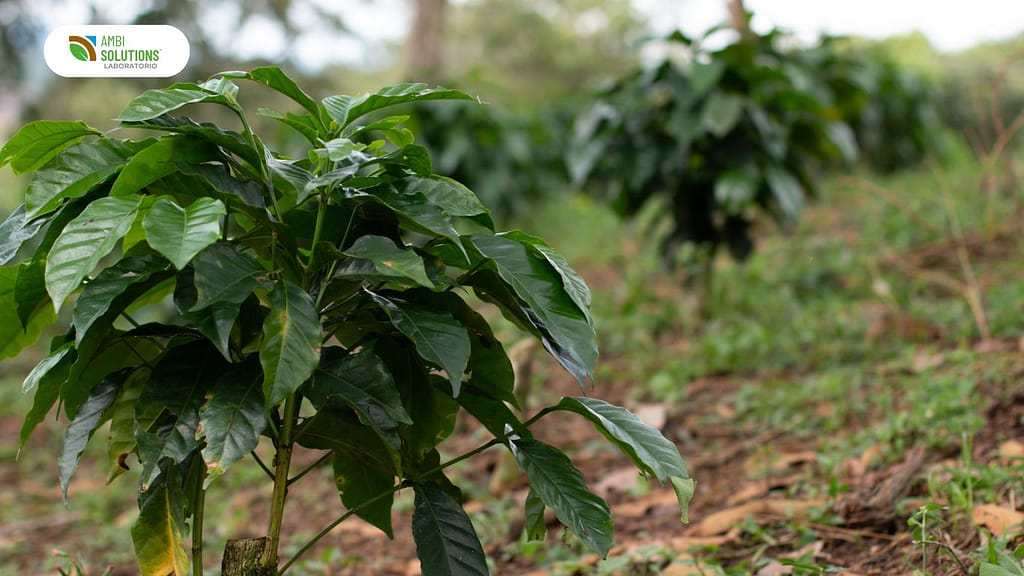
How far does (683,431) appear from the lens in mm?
3375

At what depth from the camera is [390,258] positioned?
1.31m

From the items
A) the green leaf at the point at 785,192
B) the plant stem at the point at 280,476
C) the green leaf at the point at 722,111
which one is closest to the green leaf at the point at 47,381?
the plant stem at the point at 280,476

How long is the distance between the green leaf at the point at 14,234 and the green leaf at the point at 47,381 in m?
0.17

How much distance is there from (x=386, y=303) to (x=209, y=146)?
0.39 metres

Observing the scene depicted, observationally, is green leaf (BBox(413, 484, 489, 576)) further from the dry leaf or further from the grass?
the dry leaf

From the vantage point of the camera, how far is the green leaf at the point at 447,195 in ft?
4.71

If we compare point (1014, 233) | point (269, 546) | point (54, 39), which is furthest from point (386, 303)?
point (1014, 233)

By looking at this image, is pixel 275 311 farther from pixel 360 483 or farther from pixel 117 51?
pixel 117 51

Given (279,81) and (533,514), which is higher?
(279,81)

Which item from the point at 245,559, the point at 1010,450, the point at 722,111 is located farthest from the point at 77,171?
the point at 722,111

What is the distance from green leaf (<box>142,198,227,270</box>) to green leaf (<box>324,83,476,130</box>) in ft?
1.11

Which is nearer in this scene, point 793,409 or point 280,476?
point 280,476

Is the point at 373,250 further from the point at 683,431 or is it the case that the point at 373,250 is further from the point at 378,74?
the point at 378,74

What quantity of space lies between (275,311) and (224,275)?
0.09 meters
